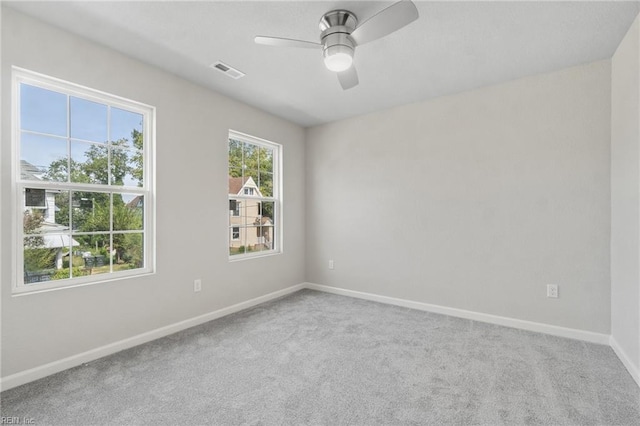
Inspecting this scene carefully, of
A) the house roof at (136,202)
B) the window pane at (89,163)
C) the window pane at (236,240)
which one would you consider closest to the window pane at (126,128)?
the window pane at (89,163)

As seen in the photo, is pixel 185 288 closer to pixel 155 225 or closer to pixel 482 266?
pixel 155 225

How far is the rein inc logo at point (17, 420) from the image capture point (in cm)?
164

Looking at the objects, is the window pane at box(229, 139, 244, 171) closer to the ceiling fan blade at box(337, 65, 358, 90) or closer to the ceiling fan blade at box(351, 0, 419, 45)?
the ceiling fan blade at box(337, 65, 358, 90)

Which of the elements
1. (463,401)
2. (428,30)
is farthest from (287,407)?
(428,30)

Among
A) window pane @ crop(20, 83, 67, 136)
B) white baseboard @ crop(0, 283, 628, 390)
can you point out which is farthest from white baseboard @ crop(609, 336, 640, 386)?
window pane @ crop(20, 83, 67, 136)

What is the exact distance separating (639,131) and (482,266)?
168cm

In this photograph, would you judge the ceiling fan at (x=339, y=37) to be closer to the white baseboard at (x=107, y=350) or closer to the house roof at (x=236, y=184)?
the house roof at (x=236, y=184)

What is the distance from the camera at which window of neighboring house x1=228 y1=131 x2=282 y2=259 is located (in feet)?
11.9

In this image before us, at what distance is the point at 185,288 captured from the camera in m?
3.01

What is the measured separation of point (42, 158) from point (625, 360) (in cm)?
456

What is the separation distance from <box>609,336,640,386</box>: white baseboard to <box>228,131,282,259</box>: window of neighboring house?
3540 millimetres

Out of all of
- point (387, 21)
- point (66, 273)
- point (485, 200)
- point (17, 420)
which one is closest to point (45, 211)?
point (66, 273)

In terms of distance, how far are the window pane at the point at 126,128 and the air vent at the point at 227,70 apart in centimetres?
84

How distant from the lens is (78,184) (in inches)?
92.1
